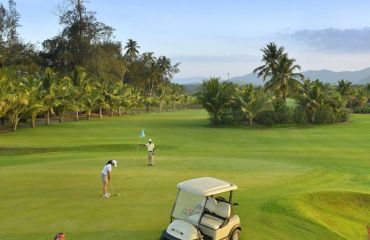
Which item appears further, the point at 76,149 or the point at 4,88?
the point at 4,88

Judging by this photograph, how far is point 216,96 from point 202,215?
171 feet

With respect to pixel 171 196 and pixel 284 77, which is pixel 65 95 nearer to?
pixel 284 77

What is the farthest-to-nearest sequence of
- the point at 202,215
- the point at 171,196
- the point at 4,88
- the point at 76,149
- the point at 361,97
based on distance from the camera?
the point at 361,97 < the point at 4,88 < the point at 76,149 < the point at 171,196 < the point at 202,215

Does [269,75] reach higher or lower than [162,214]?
higher

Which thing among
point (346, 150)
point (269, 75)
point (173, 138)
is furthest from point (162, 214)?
point (269, 75)

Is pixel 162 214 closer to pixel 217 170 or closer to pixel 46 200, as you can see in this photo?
pixel 46 200

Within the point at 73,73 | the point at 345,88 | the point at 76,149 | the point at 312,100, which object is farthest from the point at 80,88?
the point at 345,88

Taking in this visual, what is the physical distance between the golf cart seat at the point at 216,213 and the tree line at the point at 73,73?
41.0 meters

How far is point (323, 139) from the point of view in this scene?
158ft

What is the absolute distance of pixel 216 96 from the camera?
63750mm

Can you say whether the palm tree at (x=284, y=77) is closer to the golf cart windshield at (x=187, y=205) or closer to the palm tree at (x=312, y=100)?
the palm tree at (x=312, y=100)

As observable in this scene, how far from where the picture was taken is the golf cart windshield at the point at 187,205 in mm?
12378

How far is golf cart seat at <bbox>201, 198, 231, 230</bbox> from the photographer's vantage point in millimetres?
12027

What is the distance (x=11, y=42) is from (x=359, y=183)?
8999 cm
